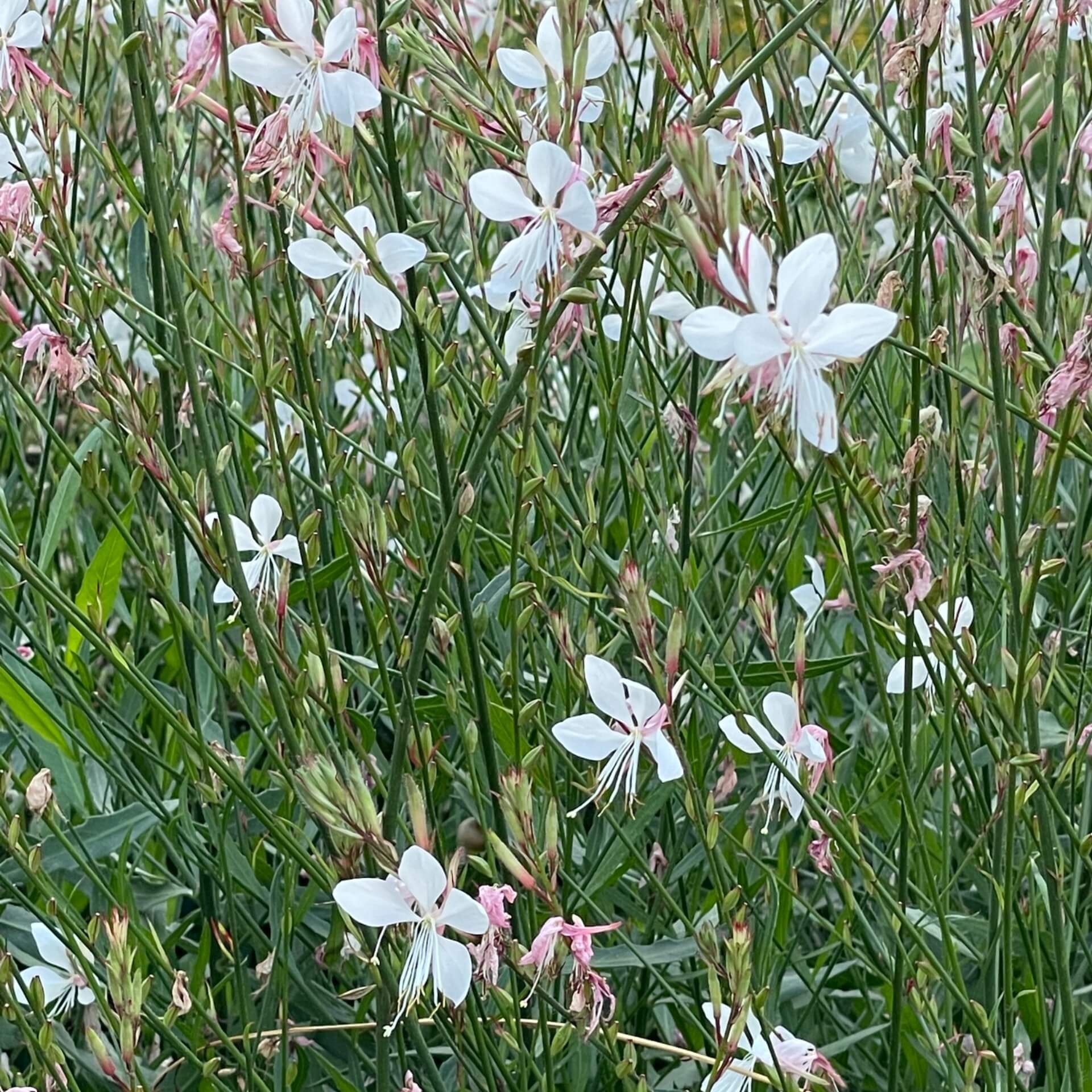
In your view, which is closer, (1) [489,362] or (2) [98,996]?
(2) [98,996]

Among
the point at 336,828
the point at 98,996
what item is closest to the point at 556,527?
the point at 98,996

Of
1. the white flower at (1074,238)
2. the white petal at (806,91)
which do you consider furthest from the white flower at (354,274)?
the white flower at (1074,238)

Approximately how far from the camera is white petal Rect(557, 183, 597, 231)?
2.69 ft

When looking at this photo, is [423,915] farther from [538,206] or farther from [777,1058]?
[538,206]

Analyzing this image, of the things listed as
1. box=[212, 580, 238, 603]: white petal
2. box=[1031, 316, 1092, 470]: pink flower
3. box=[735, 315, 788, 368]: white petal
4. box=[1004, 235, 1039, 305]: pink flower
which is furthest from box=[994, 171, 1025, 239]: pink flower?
box=[212, 580, 238, 603]: white petal

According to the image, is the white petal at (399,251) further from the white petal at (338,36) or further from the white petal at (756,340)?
the white petal at (756,340)

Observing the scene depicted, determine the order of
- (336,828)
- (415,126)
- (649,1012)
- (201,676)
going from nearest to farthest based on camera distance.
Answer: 1. (336,828)
2. (649,1012)
3. (201,676)
4. (415,126)

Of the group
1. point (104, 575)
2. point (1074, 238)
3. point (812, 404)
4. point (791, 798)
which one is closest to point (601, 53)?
point (812, 404)

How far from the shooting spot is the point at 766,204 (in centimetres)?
102

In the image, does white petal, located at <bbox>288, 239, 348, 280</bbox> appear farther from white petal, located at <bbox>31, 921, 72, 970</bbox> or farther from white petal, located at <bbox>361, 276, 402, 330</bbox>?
white petal, located at <bbox>31, 921, 72, 970</bbox>

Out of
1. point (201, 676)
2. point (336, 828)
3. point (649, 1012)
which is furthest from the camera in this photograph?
A: point (201, 676)

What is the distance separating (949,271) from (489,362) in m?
0.44

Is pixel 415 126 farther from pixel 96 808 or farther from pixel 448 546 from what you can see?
pixel 448 546

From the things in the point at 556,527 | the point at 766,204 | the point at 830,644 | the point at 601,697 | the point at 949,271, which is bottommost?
the point at 830,644
